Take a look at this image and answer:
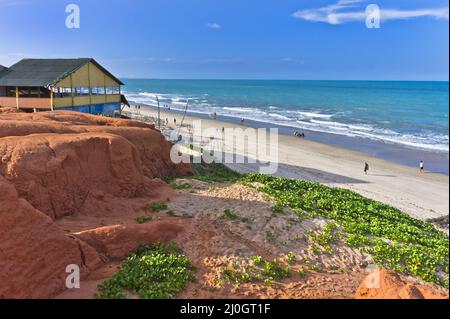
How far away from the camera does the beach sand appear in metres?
26.5

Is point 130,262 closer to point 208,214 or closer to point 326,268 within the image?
point 208,214

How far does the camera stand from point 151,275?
32.0ft

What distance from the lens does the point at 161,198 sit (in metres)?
15.3

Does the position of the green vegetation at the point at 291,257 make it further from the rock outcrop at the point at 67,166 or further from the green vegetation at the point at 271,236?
the rock outcrop at the point at 67,166

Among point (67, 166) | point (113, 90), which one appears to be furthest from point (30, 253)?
point (113, 90)

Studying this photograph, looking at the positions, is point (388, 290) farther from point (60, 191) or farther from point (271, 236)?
point (60, 191)

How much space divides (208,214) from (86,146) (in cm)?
501

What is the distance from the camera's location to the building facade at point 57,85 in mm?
30531

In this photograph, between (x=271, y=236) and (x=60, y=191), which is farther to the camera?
(x=271, y=236)

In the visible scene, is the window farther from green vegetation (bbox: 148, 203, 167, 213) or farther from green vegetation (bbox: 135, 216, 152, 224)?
green vegetation (bbox: 135, 216, 152, 224)

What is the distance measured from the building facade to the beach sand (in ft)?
44.4

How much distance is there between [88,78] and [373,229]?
26816 millimetres

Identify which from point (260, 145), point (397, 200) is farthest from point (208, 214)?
point (260, 145)

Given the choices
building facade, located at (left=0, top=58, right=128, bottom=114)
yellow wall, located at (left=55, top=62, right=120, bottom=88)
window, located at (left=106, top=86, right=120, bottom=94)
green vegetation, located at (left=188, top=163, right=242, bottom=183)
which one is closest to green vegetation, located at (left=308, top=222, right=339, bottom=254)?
green vegetation, located at (left=188, top=163, right=242, bottom=183)
